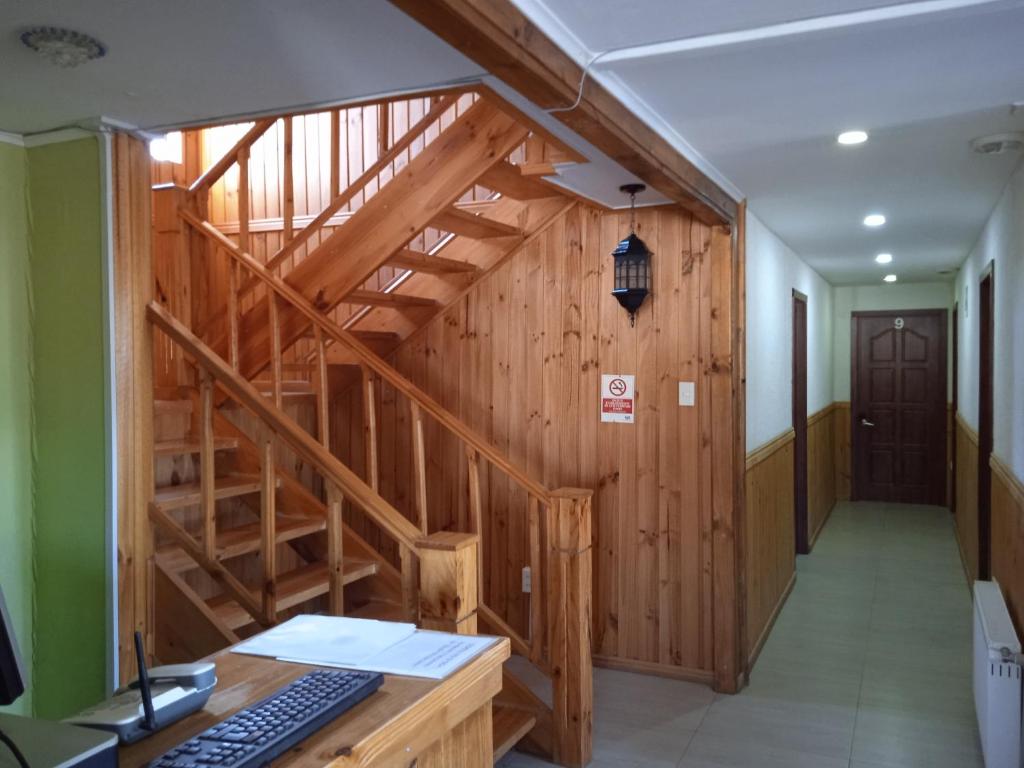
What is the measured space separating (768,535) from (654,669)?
1180 mm

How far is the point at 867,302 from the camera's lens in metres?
8.87

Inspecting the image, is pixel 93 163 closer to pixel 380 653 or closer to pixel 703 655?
pixel 380 653

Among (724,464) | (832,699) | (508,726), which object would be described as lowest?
(832,699)

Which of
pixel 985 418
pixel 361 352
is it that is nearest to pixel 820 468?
pixel 985 418

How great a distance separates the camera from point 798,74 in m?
2.30

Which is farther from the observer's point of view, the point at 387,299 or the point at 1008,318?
the point at 387,299

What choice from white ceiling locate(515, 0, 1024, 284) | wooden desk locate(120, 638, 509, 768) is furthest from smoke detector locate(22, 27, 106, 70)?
wooden desk locate(120, 638, 509, 768)

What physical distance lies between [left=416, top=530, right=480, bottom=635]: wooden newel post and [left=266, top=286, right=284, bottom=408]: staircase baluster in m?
1.82

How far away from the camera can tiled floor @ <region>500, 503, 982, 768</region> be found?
10.8ft

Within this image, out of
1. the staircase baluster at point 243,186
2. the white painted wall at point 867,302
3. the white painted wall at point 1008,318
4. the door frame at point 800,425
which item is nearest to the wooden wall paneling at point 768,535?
the door frame at point 800,425

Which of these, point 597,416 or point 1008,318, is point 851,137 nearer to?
point 1008,318

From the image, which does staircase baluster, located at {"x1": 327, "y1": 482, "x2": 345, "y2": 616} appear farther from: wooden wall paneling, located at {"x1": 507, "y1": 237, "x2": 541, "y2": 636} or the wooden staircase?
wooden wall paneling, located at {"x1": 507, "y1": 237, "x2": 541, "y2": 636}

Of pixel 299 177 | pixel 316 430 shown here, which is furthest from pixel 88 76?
pixel 299 177

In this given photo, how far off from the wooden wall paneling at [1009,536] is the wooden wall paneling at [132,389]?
9.89ft
